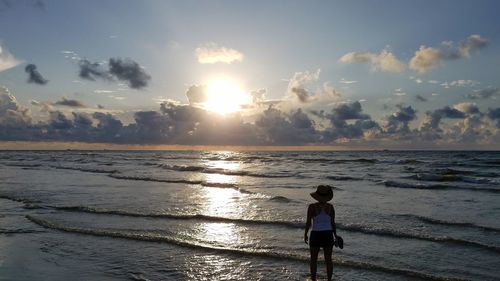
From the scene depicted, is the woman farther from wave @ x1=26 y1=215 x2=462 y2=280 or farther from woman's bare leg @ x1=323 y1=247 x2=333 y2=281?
wave @ x1=26 y1=215 x2=462 y2=280

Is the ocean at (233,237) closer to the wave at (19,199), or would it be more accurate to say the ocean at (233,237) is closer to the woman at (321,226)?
the wave at (19,199)

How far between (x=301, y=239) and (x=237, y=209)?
6.45m

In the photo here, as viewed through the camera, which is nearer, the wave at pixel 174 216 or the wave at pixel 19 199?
the wave at pixel 174 216

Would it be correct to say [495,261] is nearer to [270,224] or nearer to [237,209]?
[270,224]

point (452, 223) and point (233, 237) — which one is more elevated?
point (452, 223)

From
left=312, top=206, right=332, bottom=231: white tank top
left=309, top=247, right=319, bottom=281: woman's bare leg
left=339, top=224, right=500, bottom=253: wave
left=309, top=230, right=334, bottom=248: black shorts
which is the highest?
left=312, top=206, right=332, bottom=231: white tank top

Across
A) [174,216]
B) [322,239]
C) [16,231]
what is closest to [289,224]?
[174,216]

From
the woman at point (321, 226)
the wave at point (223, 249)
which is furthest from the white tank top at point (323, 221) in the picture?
the wave at point (223, 249)

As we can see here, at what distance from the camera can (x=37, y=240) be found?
13.3 meters

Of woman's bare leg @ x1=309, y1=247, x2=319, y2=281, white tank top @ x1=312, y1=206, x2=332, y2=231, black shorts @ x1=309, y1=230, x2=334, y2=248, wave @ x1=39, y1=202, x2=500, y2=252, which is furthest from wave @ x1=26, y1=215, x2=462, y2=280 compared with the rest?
wave @ x1=39, y1=202, x2=500, y2=252

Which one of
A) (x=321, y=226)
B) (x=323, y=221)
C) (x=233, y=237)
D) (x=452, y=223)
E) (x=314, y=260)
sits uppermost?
(x=323, y=221)

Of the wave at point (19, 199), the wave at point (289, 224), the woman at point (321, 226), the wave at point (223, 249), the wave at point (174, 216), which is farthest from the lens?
the wave at point (19, 199)

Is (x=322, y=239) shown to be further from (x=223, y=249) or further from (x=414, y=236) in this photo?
(x=414, y=236)

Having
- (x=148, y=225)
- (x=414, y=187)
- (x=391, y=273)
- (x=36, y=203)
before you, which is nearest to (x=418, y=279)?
(x=391, y=273)
